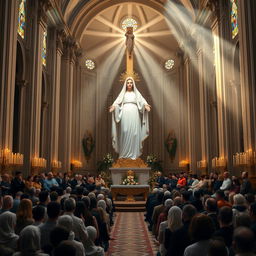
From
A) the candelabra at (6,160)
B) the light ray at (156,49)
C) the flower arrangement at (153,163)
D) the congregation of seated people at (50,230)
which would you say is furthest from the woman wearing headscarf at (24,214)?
the light ray at (156,49)

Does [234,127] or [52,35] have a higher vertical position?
[52,35]

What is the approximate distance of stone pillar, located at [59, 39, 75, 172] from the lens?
22.5 m

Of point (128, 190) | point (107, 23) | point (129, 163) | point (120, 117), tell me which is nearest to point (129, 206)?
point (128, 190)

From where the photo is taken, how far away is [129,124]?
19.7m

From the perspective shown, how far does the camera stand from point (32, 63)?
1675 cm

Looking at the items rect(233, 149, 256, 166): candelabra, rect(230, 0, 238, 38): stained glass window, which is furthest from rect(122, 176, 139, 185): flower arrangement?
rect(230, 0, 238, 38): stained glass window

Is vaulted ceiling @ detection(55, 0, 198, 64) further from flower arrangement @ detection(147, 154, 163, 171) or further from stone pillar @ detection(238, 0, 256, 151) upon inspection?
stone pillar @ detection(238, 0, 256, 151)

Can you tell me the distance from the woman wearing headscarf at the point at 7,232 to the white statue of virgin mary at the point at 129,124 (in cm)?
1442

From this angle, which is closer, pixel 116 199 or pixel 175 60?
pixel 116 199

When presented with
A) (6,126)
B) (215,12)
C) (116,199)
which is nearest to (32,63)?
(6,126)

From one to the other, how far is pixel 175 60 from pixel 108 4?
662cm

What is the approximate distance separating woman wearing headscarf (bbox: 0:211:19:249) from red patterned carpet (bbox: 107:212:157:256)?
307 centimetres

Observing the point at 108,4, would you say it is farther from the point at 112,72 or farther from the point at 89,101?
the point at 89,101

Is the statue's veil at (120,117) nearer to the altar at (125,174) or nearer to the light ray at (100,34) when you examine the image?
the altar at (125,174)
